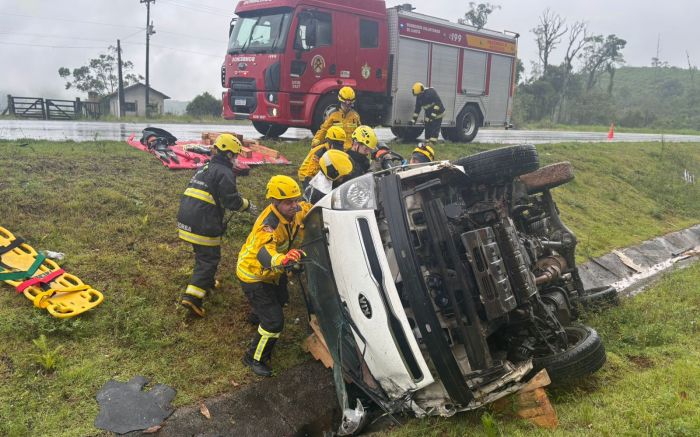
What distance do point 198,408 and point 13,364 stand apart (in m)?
1.33

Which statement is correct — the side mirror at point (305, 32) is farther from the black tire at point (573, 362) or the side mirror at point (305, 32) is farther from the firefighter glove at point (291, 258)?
the black tire at point (573, 362)

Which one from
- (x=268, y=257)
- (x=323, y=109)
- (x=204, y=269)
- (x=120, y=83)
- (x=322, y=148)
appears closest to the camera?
(x=268, y=257)

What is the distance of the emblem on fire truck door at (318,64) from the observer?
961 cm

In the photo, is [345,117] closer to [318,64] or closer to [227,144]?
[318,64]

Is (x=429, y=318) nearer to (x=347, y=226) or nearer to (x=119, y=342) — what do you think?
(x=347, y=226)

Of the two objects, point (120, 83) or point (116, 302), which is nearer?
point (116, 302)

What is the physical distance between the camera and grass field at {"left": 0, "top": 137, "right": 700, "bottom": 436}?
3607mm

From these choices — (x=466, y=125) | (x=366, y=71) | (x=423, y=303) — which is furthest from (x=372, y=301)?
(x=466, y=125)

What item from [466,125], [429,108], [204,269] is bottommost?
[204,269]

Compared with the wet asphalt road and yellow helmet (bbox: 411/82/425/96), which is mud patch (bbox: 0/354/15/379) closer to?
the wet asphalt road

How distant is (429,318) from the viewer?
9.91 feet

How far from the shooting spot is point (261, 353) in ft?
13.6

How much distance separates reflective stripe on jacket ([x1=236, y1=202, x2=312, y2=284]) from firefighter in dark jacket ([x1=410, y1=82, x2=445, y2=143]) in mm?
6831

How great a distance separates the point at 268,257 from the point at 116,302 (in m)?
1.65
